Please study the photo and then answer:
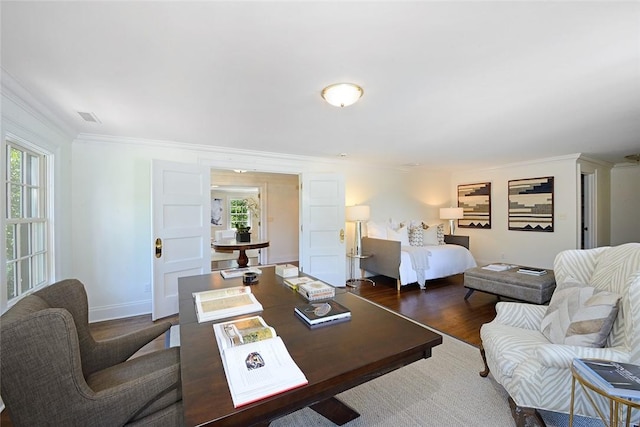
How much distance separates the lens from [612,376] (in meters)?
1.15

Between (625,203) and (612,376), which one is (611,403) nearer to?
(612,376)

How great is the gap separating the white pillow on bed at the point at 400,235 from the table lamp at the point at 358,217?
0.57 m

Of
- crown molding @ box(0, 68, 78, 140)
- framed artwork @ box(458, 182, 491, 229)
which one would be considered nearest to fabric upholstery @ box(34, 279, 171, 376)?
crown molding @ box(0, 68, 78, 140)

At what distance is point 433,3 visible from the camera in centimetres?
120

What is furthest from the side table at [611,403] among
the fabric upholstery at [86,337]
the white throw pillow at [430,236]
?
the white throw pillow at [430,236]

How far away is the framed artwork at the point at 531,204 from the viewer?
4.95 m

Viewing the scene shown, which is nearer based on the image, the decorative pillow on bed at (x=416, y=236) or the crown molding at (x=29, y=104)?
the crown molding at (x=29, y=104)

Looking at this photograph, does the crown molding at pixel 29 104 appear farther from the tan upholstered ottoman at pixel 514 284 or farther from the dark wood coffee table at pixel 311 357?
the tan upholstered ottoman at pixel 514 284

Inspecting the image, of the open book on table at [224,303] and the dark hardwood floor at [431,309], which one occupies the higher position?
the open book on table at [224,303]

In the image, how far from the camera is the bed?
4.35 metres

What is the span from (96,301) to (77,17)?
314 cm

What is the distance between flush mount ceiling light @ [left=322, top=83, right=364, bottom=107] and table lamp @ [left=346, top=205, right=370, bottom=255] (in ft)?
8.95

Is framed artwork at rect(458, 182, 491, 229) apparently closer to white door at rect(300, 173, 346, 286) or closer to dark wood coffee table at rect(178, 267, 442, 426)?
white door at rect(300, 173, 346, 286)

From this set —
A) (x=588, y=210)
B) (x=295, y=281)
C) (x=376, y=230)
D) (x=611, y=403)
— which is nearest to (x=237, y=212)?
(x=376, y=230)
